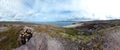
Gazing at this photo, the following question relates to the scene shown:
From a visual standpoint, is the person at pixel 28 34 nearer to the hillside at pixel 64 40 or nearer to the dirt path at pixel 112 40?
the hillside at pixel 64 40

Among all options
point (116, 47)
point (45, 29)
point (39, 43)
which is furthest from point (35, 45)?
point (116, 47)

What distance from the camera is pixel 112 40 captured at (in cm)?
4084

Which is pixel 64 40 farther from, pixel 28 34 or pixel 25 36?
pixel 25 36

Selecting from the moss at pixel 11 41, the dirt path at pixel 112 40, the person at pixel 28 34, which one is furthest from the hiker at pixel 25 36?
the dirt path at pixel 112 40

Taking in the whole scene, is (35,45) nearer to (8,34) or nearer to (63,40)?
(63,40)

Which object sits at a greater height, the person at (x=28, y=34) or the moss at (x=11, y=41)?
the person at (x=28, y=34)

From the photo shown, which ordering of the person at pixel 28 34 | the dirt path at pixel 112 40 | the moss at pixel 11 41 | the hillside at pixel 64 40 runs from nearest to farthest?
the dirt path at pixel 112 40 → the hillside at pixel 64 40 → the person at pixel 28 34 → the moss at pixel 11 41

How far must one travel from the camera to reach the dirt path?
1596 inches

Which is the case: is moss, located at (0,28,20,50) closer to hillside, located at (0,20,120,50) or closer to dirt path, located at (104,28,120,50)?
hillside, located at (0,20,120,50)

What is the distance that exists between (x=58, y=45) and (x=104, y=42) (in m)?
8.20

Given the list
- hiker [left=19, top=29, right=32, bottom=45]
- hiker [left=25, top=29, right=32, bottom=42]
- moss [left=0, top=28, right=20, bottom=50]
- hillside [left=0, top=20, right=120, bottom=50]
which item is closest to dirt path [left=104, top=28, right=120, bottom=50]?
hillside [left=0, top=20, right=120, bottom=50]

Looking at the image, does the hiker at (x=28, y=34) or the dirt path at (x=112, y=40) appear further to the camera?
the hiker at (x=28, y=34)

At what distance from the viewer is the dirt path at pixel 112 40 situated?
133 feet

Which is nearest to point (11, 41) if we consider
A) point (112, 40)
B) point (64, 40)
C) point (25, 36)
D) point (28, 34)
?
point (25, 36)
